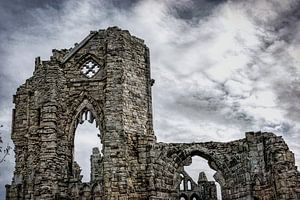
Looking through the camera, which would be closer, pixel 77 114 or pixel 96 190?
pixel 96 190

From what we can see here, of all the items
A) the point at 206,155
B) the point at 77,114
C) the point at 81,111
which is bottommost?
the point at 206,155

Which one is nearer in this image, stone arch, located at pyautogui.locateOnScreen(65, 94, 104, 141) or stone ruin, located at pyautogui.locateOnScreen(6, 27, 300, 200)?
stone ruin, located at pyautogui.locateOnScreen(6, 27, 300, 200)

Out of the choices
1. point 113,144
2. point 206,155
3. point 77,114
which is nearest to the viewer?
point 113,144

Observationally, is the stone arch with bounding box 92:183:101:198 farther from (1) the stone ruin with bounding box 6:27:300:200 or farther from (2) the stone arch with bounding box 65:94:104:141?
(2) the stone arch with bounding box 65:94:104:141

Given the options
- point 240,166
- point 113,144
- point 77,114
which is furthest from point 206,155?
point 77,114

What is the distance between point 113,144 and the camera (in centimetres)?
1695

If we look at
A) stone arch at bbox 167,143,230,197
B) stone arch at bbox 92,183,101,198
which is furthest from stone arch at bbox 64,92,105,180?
stone arch at bbox 167,143,230,197

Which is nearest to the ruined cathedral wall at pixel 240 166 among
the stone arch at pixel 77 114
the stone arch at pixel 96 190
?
the stone arch at pixel 96 190

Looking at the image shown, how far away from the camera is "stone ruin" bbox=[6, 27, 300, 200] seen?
1689 cm

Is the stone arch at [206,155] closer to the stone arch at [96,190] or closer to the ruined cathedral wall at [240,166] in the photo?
the ruined cathedral wall at [240,166]

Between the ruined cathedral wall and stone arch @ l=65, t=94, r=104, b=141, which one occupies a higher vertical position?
stone arch @ l=65, t=94, r=104, b=141

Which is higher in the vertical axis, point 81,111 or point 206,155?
point 81,111

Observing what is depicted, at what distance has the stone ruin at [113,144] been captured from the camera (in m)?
16.9

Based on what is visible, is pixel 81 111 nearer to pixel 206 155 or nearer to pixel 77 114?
pixel 77 114
